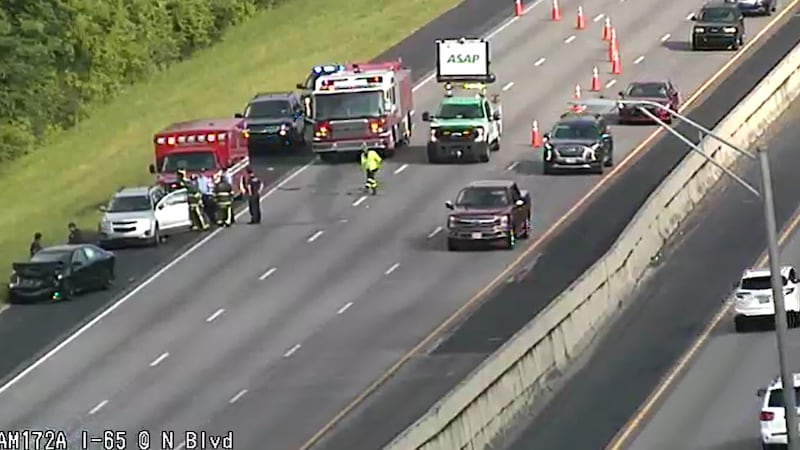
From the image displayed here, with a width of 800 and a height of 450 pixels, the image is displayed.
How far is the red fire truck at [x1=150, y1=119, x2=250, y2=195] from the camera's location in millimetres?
66438

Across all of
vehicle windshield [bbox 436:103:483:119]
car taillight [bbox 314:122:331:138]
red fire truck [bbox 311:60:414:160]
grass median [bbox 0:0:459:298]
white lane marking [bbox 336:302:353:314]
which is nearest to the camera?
white lane marking [bbox 336:302:353:314]

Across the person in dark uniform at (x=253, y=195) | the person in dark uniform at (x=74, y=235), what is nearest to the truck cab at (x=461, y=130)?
the person in dark uniform at (x=253, y=195)

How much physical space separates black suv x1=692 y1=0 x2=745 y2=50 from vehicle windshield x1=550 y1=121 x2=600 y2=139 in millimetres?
17869

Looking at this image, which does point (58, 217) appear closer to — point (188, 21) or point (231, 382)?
point (231, 382)

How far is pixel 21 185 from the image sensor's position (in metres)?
78.0

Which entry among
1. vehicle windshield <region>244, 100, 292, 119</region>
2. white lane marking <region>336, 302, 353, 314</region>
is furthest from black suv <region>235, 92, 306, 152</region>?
white lane marking <region>336, 302, 353, 314</region>

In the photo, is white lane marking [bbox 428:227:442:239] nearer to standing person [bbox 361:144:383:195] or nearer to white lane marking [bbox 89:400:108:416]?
standing person [bbox 361:144:383:195]

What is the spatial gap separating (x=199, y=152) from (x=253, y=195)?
2.62 metres

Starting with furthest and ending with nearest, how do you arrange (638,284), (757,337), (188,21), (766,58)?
(188,21) < (766,58) < (638,284) < (757,337)

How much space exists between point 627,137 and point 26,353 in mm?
27392

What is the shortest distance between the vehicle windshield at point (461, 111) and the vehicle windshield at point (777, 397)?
32.9 meters

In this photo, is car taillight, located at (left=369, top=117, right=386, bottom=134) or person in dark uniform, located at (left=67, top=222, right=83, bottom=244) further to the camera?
car taillight, located at (left=369, top=117, right=386, bottom=134)

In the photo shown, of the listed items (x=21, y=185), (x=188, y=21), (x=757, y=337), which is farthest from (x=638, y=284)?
(x=188, y=21)

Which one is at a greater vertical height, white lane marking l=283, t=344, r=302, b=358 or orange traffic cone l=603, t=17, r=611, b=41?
white lane marking l=283, t=344, r=302, b=358
